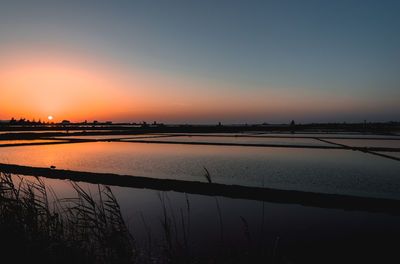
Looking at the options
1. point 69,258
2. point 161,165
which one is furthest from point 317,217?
point 161,165

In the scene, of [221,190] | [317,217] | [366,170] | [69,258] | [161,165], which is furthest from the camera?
[161,165]

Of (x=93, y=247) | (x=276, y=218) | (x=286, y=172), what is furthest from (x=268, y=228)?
(x=286, y=172)

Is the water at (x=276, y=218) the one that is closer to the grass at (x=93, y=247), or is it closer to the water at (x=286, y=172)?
the water at (x=286, y=172)

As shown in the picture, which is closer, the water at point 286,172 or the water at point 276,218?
the water at point 276,218

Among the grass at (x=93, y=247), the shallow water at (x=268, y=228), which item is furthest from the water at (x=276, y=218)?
the grass at (x=93, y=247)

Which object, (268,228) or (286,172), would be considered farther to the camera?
(286,172)

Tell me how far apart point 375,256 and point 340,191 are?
3071 millimetres

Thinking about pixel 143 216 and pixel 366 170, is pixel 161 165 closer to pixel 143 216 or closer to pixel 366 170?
pixel 143 216

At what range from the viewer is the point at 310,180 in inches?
292

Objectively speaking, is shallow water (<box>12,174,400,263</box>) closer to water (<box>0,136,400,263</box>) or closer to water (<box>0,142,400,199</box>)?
water (<box>0,136,400,263</box>)

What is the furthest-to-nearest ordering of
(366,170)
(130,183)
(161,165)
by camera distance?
(161,165)
(366,170)
(130,183)

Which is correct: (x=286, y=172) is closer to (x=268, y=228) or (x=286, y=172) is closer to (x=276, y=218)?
(x=276, y=218)

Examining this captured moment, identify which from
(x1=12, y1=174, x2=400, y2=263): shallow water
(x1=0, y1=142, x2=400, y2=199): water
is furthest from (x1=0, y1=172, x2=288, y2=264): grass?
(x1=0, y1=142, x2=400, y2=199): water

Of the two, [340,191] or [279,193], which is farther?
[340,191]
